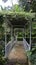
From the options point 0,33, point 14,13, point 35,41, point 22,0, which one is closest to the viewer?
point 0,33

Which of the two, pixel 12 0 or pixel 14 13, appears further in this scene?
pixel 12 0

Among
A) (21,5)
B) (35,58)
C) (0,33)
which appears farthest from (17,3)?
(35,58)

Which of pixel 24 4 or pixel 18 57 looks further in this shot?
pixel 24 4

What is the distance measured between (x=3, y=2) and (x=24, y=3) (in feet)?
3.76

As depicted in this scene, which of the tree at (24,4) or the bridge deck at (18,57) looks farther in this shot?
the tree at (24,4)

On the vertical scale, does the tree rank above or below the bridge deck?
above

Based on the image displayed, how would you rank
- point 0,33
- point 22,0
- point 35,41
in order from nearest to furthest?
point 0,33, point 35,41, point 22,0

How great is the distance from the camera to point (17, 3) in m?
10.7

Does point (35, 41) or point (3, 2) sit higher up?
Result: point (3, 2)

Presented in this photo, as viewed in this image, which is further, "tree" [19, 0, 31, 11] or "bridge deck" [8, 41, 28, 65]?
"tree" [19, 0, 31, 11]

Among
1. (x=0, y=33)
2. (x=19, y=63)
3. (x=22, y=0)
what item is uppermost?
(x=22, y=0)

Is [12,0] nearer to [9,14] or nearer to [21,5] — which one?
[21,5]

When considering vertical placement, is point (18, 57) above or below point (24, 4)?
below

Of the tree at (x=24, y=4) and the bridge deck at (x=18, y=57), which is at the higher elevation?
the tree at (x=24, y=4)
